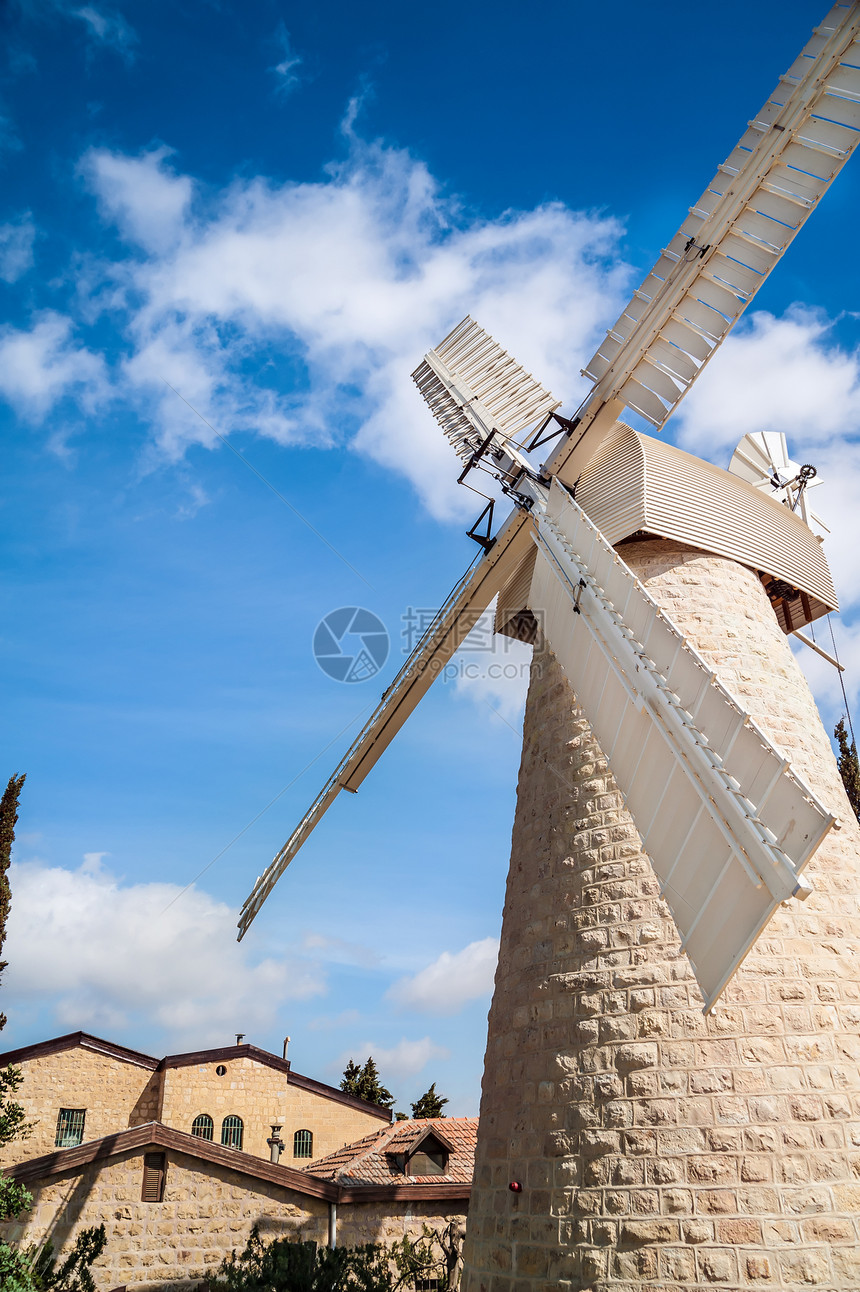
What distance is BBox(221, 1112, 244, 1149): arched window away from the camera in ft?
59.7

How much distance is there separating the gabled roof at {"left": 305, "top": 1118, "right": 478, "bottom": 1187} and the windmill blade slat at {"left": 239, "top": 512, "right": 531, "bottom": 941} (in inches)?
193

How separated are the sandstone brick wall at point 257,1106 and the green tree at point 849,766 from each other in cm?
1361

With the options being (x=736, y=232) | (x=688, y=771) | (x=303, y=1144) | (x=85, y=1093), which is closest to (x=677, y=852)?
(x=688, y=771)

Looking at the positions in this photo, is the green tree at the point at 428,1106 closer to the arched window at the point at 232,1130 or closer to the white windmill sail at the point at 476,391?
the arched window at the point at 232,1130

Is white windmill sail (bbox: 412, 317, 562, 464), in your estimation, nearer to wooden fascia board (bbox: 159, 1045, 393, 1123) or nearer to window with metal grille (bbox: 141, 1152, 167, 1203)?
window with metal grille (bbox: 141, 1152, 167, 1203)

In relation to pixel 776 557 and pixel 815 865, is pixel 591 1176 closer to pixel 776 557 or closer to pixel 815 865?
pixel 815 865

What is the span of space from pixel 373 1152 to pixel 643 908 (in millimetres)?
9320

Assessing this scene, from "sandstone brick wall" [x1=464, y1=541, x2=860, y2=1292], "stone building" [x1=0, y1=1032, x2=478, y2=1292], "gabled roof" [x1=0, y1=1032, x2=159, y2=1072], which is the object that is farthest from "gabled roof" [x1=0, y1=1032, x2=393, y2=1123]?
"sandstone brick wall" [x1=464, y1=541, x2=860, y2=1292]

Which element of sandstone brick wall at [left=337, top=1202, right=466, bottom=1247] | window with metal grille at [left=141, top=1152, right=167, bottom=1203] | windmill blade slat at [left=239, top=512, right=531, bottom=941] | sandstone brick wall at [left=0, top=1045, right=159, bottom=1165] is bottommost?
sandstone brick wall at [left=337, top=1202, right=466, bottom=1247]

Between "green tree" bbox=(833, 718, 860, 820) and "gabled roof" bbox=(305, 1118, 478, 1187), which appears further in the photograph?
"green tree" bbox=(833, 718, 860, 820)

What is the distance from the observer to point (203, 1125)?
18.2 m

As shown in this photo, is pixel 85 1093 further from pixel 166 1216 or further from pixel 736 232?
pixel 736 232

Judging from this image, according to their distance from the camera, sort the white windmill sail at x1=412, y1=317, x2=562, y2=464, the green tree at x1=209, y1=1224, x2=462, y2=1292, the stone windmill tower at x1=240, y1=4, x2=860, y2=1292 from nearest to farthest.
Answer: the stone windmill tower at x1=240, y1=4, x2=860, y2=1292, the green tree at x1=209, y1=1224, x2=462, y2=1292, the white windmill sail at x1=412, y1=317, x2=562, y2=464

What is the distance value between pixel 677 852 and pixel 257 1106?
17049 millimetres
